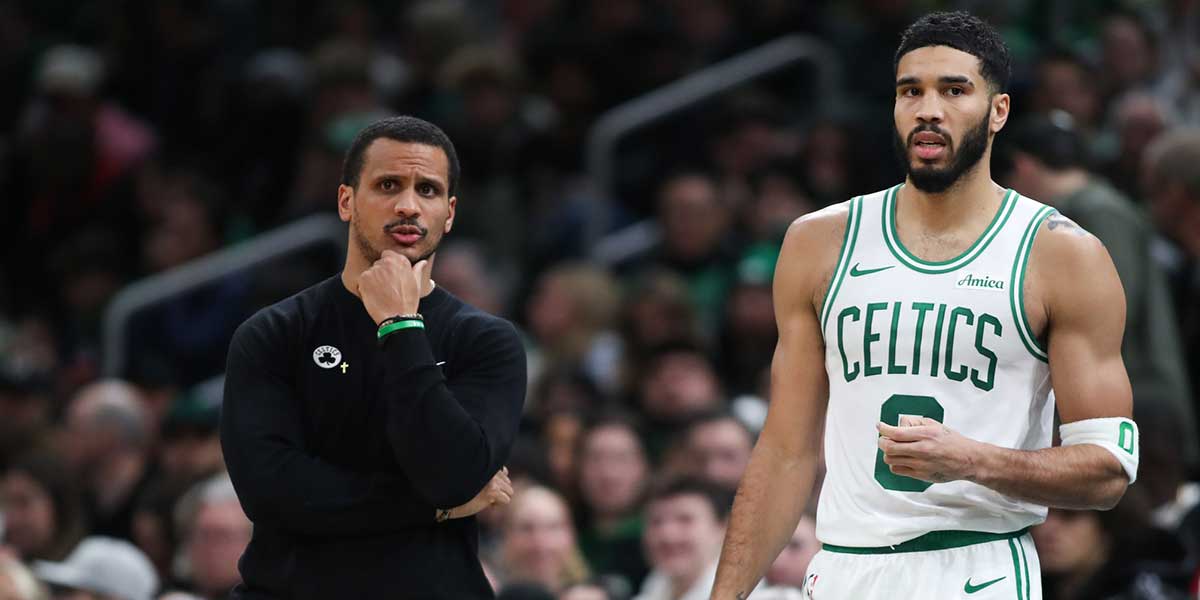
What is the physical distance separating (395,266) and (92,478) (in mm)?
6576

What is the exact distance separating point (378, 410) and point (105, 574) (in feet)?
15.2

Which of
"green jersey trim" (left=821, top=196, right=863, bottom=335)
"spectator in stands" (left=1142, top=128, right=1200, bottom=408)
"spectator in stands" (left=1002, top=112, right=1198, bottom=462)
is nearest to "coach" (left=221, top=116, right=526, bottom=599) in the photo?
"green jersey trim" (left=821, top=196, right=863, bottom=335)

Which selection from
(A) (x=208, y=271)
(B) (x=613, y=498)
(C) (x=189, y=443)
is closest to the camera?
(B) (x=613, y=498)

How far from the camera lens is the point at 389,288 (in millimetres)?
5180

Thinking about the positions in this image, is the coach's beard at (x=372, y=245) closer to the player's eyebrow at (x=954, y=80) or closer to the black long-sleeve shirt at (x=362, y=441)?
the black long-sleeve shirt at (x=362, y=441)

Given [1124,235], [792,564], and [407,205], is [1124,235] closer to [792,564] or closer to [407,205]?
[792,564]

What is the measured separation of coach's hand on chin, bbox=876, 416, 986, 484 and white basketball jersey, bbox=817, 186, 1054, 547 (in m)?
0.36

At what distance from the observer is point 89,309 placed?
13.3m

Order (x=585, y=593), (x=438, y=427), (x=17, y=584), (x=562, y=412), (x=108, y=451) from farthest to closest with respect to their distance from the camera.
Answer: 1. (x=108, y=451)
2. (x=562, y=412)
3. (x=17, y=584)
4. (x=585, y=593)
5. (x=438, y=427)

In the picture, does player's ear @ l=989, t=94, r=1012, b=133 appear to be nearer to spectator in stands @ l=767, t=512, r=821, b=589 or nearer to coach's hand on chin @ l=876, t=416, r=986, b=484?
coach's hand on chin @ l=876, t=416, r=986, b=484

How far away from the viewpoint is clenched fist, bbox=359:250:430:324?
5.17 m

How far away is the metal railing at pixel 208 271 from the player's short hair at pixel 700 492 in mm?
3969

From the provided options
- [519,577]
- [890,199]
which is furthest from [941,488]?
[519,577]

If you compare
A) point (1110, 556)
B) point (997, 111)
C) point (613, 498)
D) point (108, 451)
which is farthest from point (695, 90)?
point (997, 111)
